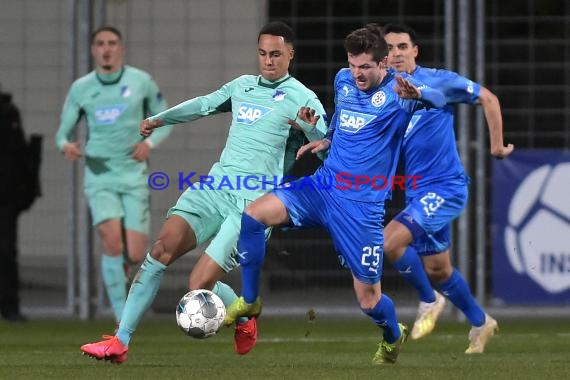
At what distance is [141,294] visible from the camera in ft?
29.9

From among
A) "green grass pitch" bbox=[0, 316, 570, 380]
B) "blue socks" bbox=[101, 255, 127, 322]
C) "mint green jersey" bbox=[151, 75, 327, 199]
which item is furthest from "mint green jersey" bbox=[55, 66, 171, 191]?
"mint green jersey" bbox=[151, 75, 327, 199]

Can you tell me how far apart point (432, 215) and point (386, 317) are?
170 cm

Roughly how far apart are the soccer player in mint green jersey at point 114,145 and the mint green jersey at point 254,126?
2873mm

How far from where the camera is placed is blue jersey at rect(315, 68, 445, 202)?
29.3 ft

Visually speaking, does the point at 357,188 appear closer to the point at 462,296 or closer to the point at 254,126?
the point at 254,126

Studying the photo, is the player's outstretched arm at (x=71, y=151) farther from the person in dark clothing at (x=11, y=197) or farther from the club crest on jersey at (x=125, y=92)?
the person in dark clothing at (x=11, y=197)

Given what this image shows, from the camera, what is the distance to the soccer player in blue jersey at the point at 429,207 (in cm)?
1053

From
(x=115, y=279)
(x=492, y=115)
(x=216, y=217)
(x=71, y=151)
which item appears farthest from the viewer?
(x=115, y=279)

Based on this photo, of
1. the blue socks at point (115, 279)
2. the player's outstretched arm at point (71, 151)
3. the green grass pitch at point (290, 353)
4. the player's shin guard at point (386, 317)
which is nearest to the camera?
the green grass pitch at point (290, 353)

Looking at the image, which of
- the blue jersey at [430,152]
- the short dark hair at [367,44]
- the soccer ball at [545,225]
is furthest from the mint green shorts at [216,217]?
the soccer ball at [545,225]

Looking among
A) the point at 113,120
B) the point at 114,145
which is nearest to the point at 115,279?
the point at 114,145

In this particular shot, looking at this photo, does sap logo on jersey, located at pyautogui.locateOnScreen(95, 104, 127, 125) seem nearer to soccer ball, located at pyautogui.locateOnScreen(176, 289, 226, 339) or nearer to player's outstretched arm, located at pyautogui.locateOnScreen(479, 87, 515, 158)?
player's outstretched arm, located at pyautogui.locateOnScreen(479, 87, 515, 158)

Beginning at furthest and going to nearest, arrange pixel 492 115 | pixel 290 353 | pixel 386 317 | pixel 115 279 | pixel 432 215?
pixel 115 279, pixel 432 215, pixel 290 353, pixel 492 115, pixel 386 317

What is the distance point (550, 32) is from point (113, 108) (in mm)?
3751
